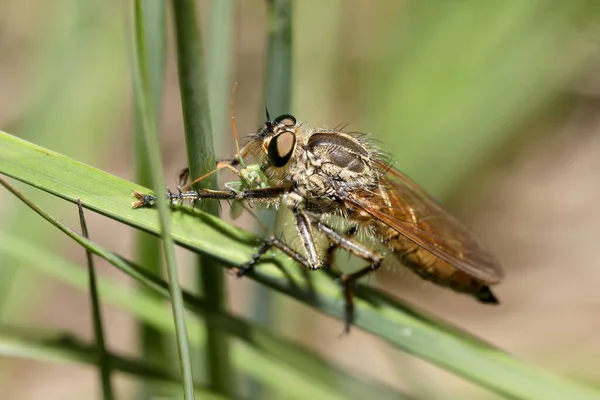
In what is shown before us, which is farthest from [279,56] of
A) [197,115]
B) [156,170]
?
[156,170]

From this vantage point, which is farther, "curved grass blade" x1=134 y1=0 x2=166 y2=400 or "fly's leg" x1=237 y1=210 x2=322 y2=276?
"fly's leg" x1=237 y1=210 x2=322 y2=276

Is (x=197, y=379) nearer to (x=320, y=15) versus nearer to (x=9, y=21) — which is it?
(x=320, y=15)

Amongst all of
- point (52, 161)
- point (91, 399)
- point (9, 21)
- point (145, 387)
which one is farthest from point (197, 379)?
point (9, 21)

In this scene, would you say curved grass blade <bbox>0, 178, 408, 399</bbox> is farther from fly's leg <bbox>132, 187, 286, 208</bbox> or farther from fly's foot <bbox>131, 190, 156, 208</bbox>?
fly's foot <bbox>131, 190, 156, 208</bbox>

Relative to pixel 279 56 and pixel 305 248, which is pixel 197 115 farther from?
pixel 305 248

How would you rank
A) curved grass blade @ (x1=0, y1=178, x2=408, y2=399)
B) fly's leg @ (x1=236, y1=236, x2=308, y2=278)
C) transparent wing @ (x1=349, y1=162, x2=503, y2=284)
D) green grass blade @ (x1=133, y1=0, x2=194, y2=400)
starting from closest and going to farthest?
1. green grass blade @ (x1=133, y1=0, x2=194, y2=400)
2. fly's leg @ (x1=236, y1=236, x2=308, y2=278)
3. curved grass blade @ (x1=0, y1=178, x2=408, y2=399)
4. transparent wing @ (x1=349, y1=162, x2=503, y2=284)

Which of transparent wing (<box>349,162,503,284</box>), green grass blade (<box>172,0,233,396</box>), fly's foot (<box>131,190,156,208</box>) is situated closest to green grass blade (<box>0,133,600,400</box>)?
fly's foot (<box>131,190,156,208</box>)
